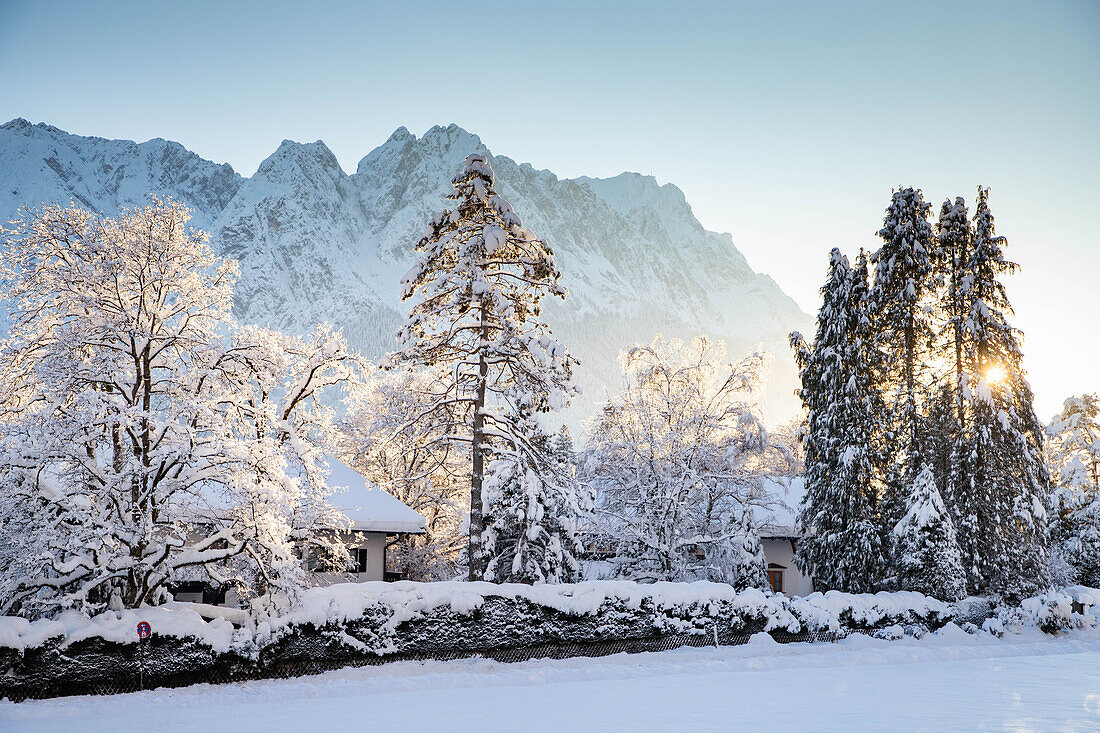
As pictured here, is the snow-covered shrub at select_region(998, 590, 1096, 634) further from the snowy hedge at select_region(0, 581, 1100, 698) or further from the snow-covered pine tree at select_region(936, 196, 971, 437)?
the snow-covered pine tree at select_region(936, 196, 971, 437)

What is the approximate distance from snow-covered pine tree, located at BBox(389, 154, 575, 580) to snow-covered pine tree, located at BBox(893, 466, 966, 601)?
11.8 metres

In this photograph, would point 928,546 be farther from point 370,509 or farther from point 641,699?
point 370,509

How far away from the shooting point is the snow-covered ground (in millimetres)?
11109

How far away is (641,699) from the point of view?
44.2 ft

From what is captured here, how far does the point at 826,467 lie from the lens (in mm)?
26875

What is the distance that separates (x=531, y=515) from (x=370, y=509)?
5020 mm

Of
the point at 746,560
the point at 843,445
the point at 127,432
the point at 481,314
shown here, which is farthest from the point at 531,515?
the point at 127,432

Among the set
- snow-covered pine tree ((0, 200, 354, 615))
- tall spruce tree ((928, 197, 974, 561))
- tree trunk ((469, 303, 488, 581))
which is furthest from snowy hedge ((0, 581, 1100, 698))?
tall spruce tree ((928, 197, 974, 561))

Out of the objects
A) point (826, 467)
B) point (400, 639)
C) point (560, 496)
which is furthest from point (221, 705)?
point (826, 467)

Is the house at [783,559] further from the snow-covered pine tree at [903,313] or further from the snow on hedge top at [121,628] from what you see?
the snow on hedge top at [121,628]

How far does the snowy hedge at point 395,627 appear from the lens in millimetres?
12648

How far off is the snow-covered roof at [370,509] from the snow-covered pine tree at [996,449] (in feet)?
57.2

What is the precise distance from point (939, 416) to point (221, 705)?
Result: 23.5 m

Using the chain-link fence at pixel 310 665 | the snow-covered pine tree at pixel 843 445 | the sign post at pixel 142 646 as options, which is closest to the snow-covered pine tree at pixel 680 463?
the snow-covered pine tree at pixel 843 445
